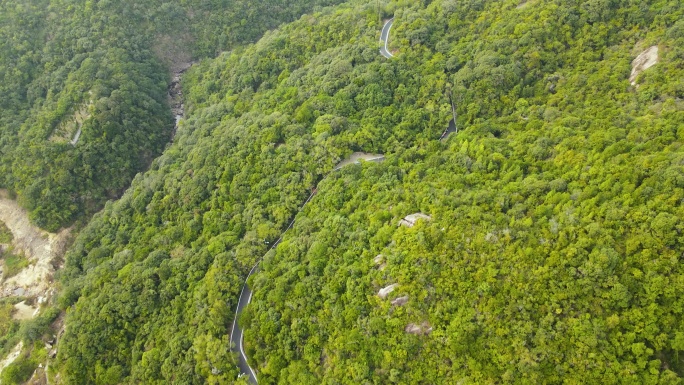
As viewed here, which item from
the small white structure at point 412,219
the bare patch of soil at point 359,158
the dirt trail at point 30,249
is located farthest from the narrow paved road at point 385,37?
the dirt trail at point 30,249

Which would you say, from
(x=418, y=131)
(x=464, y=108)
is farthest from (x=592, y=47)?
(x=418, y=131)

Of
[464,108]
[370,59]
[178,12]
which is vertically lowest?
Result: [464,108]

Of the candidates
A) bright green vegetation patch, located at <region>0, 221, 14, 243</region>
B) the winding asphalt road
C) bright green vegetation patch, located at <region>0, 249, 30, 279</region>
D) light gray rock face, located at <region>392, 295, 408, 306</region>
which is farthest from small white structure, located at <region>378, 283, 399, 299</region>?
bright green vegetation patch, located at <region>0, 221, 14, 243</region>

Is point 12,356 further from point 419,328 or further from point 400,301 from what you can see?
point 419,328

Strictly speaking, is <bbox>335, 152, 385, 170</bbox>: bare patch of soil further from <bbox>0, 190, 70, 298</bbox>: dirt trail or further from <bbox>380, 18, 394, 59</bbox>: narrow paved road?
<bbox>0, 190, 70, 298</bbox>: dirt trail

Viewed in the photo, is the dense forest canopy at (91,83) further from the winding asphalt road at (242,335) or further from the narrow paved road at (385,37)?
the winding asphalt road at (242,335)

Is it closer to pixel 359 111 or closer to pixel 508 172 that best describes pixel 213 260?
pixel 359 111

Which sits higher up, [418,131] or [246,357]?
[418,131]
